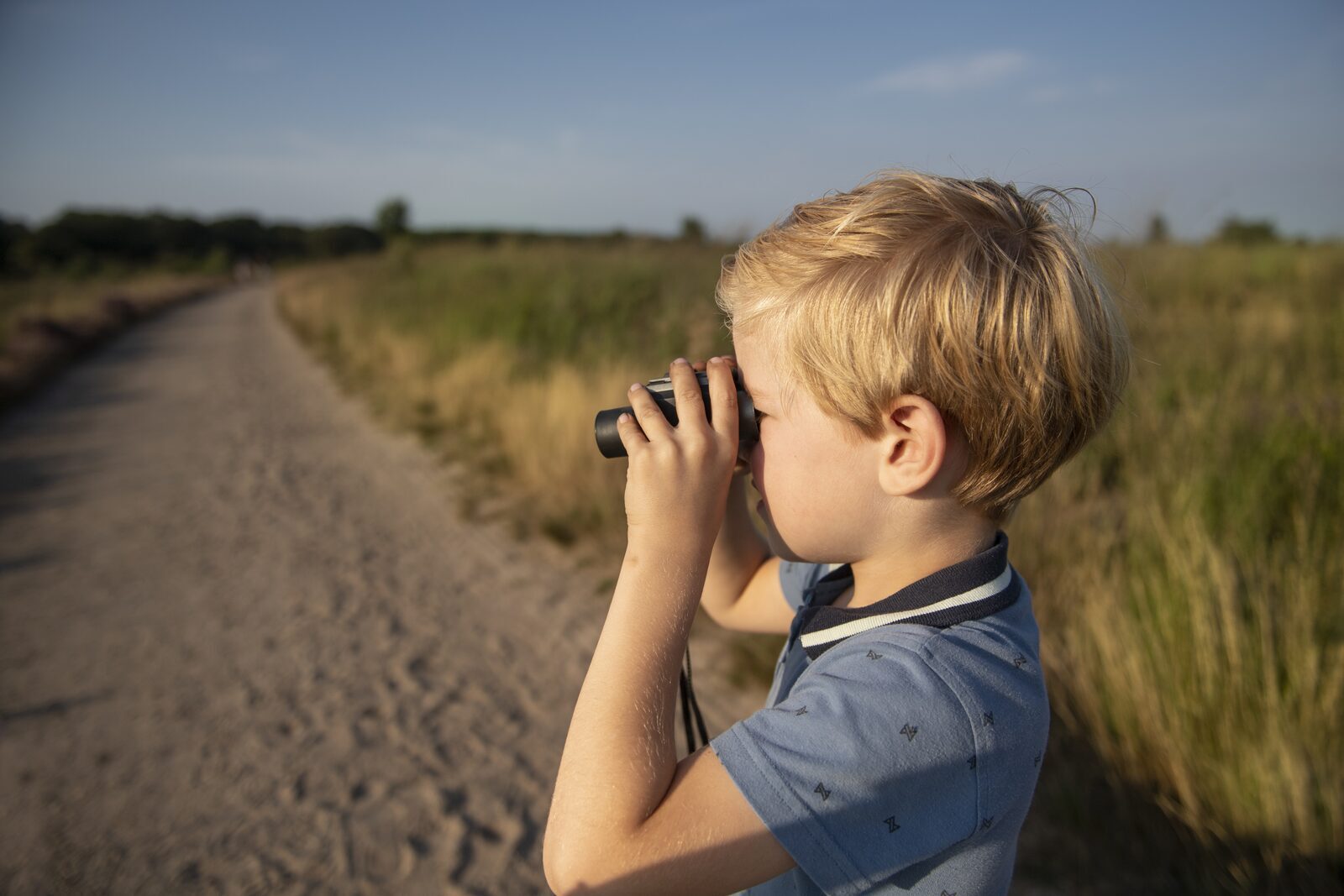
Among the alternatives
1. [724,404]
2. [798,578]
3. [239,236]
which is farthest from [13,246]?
[724,404]

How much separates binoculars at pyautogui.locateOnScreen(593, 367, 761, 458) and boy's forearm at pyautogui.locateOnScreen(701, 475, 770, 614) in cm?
36

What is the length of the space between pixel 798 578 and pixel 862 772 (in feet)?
1.84

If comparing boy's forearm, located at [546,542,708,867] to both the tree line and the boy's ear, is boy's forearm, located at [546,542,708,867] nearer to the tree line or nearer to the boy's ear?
the boy's ear

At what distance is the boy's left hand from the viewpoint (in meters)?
0.92

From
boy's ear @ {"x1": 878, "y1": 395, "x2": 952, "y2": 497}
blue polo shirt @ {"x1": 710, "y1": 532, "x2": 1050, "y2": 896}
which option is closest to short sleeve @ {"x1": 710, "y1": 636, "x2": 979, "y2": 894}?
blue polo shirt @ {"x1": 710, "y1": 532, "x2": 1050, "y2": 896}

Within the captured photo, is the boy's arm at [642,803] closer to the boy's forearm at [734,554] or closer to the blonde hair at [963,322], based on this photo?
the blonde hair at [963,322]

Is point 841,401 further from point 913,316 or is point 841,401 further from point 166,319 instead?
point 166,319

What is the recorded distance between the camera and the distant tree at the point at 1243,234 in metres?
10.6

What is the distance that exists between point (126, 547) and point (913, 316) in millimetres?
5051

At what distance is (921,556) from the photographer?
102cm

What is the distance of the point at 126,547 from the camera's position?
4543mm

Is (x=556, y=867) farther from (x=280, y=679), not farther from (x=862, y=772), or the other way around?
(x=280, y=679)

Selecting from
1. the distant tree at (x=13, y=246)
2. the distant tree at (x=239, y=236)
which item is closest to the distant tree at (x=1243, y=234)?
the distant tree at (x=13, y=246)

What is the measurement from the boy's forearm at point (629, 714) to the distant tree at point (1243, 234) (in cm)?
1139
